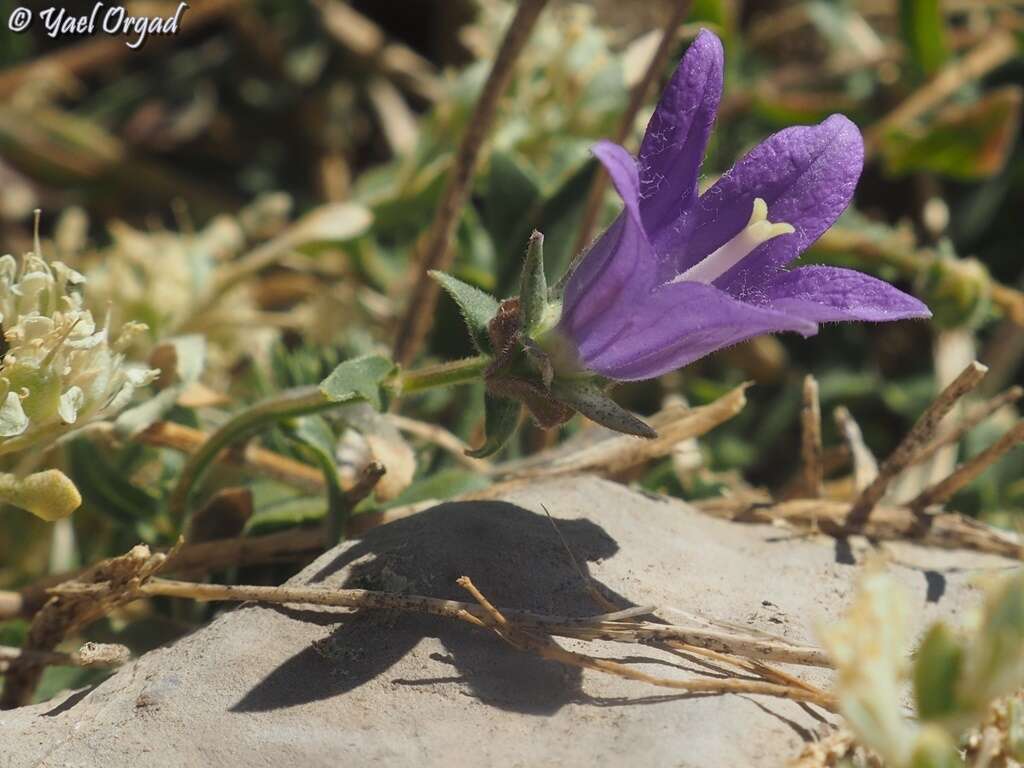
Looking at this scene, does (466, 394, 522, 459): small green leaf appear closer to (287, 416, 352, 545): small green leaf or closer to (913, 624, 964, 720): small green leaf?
(287, 416, 352, 545): small green leaf

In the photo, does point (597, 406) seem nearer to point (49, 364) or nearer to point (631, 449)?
point (631, 449)

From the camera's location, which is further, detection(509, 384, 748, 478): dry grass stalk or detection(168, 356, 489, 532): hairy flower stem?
detection(509, 384, 748, 478): dry grass stalk

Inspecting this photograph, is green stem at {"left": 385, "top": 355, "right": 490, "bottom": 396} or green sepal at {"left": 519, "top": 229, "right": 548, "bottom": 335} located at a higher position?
green sepal at {"left": 519, "top": 229, "right": 548, "bottom": 335}

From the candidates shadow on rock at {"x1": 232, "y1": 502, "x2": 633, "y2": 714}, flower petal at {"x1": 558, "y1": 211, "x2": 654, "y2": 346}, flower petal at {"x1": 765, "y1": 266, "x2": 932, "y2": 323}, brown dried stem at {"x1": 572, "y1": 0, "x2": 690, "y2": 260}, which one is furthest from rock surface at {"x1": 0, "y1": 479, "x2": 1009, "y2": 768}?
brown dried stem at {"x1": 572, "y1": 0, "x2": 690, "y2": 260}

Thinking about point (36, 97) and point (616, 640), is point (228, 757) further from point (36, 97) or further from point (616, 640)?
point (36, 97)

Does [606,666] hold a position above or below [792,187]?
below

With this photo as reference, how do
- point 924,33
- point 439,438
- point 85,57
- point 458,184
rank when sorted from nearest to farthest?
point 439,438 → point 458,184 → point 924,33 → point 85,57

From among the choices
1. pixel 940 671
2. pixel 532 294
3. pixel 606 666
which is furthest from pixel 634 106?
pixel 940 671
